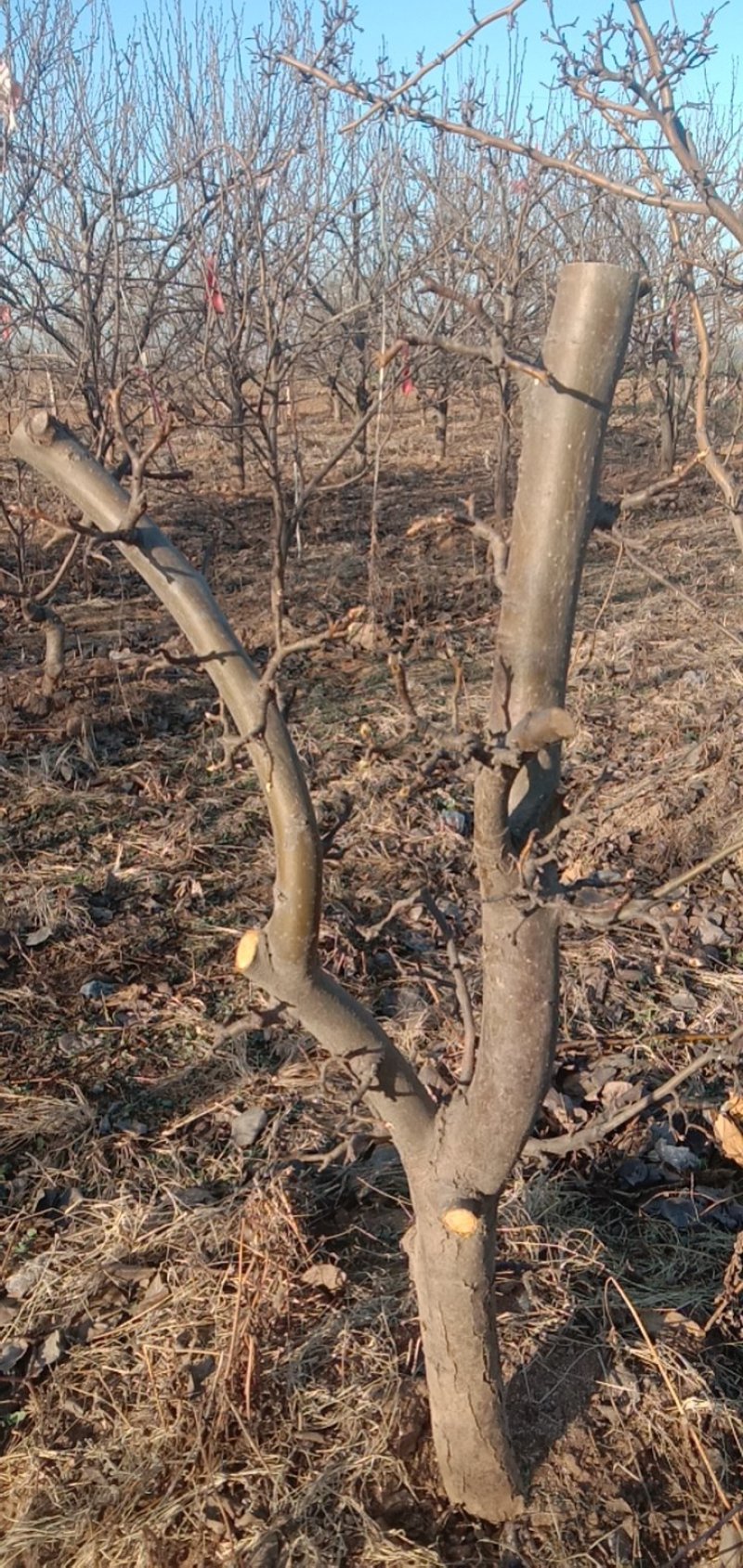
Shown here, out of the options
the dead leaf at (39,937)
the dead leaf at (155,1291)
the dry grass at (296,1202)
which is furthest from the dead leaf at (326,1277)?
the dead leaf at (39,937)

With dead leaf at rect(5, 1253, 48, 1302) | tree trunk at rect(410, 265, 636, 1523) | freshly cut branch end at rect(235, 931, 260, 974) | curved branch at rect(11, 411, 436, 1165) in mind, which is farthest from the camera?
dead leaf at rect(5, 1253, 48, 1302)

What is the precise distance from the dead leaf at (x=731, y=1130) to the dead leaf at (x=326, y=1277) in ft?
3.35

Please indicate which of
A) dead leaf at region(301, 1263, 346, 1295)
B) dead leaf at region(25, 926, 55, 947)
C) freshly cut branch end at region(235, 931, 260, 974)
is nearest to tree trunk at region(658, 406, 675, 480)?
dead leaf at region(25, 926, 55, 947)

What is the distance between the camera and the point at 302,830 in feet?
4.40

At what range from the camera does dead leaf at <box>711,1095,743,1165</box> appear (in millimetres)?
2549

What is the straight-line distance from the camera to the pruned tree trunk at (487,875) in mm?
1111

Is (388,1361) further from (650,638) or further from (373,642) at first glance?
(650,638)

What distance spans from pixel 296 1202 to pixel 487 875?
1.49 meters

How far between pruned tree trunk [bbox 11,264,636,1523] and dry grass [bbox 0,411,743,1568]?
0.10 metres

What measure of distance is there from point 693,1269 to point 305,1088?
42.8 inches

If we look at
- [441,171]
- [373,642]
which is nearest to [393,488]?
[441,171]

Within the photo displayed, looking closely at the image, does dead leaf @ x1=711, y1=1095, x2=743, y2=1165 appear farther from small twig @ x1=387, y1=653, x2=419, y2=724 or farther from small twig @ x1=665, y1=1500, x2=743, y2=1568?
small twig @ x1=387, y1=653, x2=419, y2=724

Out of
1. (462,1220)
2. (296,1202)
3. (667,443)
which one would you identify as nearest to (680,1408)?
(462,1220)

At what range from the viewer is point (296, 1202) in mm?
2426
